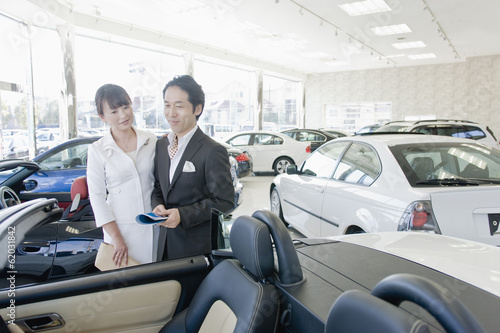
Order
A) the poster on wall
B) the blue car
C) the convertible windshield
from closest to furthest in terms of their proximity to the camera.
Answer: the convertible windshield
the blue car
the poster on wall

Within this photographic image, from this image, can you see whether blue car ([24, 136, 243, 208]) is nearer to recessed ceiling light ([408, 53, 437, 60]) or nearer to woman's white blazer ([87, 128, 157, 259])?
woman's white blazer ([87, 128, 157, 259])

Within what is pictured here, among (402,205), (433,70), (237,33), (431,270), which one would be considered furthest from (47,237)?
(433,70)

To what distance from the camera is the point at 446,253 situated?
4.97 ft

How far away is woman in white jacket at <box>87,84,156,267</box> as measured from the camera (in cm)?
164

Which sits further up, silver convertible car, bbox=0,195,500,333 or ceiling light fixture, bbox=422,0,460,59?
ceiling light fixture, bbox=422,0,460,59

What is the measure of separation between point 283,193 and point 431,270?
2.85m

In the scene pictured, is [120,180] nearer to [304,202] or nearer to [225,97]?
[304,202]

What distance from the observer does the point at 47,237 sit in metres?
1.56

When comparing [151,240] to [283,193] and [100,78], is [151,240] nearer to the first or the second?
[283,193]

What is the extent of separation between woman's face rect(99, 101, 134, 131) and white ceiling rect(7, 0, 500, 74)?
6070 millimetres

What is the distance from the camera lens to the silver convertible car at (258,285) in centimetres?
104

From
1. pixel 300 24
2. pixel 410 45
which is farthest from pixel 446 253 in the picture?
pixel 410 45

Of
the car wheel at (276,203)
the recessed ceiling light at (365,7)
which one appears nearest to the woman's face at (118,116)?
the car wheel at (276,203)

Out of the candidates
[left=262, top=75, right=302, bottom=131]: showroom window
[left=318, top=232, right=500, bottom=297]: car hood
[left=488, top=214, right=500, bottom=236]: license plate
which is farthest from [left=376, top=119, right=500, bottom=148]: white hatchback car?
[left=262, top=75, right=302, bottom=131]: showroom window
